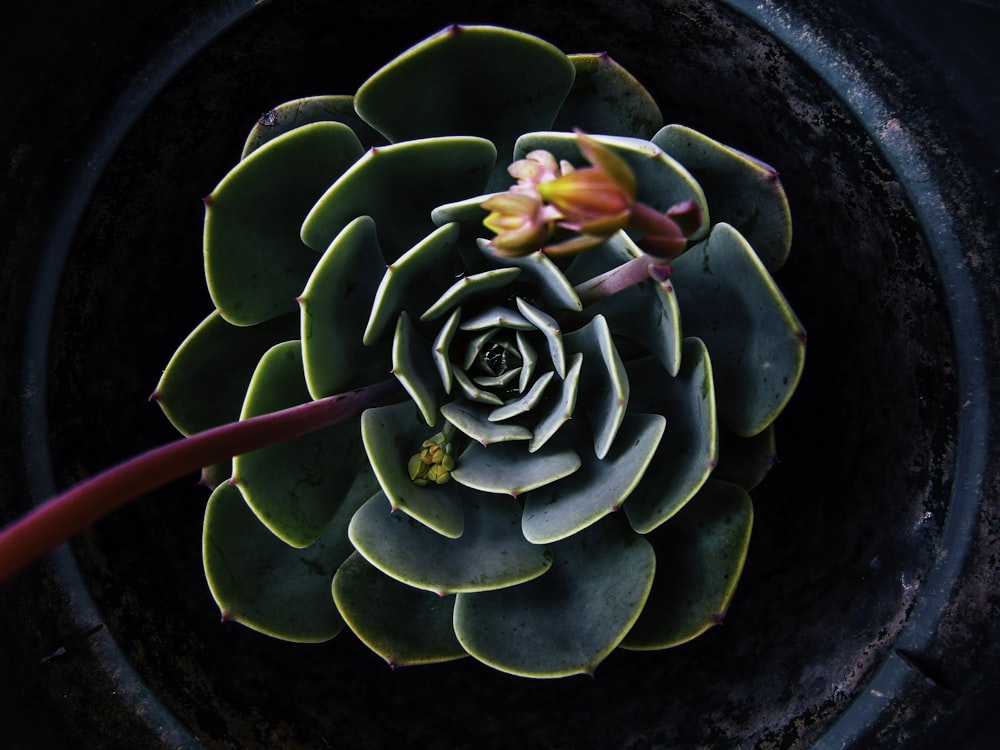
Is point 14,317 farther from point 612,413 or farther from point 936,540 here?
point 936,540

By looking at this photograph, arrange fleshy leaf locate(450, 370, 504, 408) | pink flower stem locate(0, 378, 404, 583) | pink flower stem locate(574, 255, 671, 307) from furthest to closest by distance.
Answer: fleshy leaf locate(450, 370, 504, 408) → pink flower stem locate(574, 255, 671, 307) → pink flower stem locate(0, 378, 404, 583)

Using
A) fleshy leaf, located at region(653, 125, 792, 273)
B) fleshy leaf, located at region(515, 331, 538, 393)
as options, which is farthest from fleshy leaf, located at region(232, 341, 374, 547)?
fleshy leaf, located at region(653, 125, 792, 273)

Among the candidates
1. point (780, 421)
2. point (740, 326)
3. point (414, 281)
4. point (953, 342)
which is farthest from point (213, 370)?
point (953, 342)

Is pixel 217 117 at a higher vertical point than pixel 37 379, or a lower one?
higher

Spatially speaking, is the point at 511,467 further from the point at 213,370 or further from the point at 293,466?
the point at 213,370

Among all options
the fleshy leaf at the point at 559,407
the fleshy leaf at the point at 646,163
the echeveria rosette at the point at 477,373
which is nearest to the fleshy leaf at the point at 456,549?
the echeveria rosette at the point at 477,373

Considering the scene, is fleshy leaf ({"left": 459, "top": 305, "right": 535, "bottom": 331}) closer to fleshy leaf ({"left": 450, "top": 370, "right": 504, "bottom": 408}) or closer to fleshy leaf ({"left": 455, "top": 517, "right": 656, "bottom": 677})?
fleshy leaf ({"left": 450, "top": 370, "right": 504, "bottom": 408})

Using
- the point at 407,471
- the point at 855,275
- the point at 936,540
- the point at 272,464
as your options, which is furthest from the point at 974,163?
the point at 272,464

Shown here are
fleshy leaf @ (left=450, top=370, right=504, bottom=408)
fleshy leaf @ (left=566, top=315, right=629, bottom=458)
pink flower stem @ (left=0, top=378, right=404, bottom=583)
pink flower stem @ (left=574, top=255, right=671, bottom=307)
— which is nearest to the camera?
pink flower stem @ (left=0, top=378, right=404, bottom=583)
